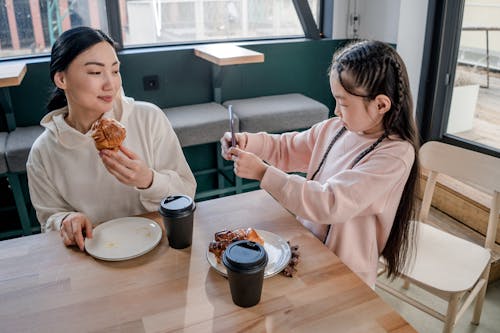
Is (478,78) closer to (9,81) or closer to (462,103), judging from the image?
(462,103)

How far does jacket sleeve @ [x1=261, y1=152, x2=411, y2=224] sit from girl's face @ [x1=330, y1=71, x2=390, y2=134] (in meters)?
0.10

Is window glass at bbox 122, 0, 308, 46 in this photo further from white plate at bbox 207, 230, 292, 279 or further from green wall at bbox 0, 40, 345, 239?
white plate at bbox 207, 230, 292, 279

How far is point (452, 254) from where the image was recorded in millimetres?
1662

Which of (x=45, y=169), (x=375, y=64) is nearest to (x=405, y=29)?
(x=375, y=64)

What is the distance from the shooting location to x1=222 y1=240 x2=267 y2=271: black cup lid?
0.81 m

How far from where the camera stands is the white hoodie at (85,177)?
1303mm

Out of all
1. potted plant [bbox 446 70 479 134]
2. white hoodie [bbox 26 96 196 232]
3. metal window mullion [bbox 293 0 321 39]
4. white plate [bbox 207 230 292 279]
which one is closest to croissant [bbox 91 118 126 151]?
white hoodie [bbox 26 96 196 232]

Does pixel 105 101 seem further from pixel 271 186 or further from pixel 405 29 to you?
pixel 405 29

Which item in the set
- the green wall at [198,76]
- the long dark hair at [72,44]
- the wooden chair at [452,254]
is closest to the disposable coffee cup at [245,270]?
the long dark hair at [72,44]

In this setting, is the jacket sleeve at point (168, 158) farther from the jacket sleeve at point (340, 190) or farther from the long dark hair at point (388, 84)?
the long dark hair at point (388, 84)

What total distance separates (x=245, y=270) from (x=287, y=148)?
765mm

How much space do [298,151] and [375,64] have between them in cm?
48

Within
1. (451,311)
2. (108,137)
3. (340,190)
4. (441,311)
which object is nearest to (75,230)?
(108,137)

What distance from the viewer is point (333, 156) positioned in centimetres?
133
